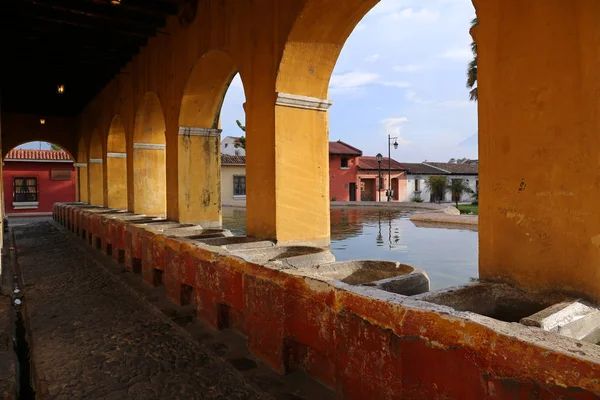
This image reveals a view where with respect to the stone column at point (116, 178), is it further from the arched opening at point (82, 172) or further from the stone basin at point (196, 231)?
the stone basin at point (196, 231)

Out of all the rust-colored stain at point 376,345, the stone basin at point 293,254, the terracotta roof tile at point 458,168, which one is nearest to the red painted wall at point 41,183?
the stone basin at point 293,254

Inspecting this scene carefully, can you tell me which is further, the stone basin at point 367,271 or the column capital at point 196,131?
the column capital at point 196,131

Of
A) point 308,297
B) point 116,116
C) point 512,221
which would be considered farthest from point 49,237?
point 512,221

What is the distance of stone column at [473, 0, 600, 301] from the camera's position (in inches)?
82.2

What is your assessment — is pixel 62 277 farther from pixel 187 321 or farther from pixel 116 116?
pixel 116 116

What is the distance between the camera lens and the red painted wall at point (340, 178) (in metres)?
30.8

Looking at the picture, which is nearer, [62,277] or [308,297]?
[308,297]

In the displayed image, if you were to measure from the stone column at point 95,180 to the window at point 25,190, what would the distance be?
10.7 m

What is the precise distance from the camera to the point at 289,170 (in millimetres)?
4613

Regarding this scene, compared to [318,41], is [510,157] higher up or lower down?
lower down

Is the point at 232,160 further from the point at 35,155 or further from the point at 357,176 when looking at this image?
the point at 35,155

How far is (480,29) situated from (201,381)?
279 centimetres

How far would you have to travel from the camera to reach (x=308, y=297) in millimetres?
2281

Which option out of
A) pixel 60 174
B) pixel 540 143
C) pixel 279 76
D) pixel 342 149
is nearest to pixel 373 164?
pixel 342 149
